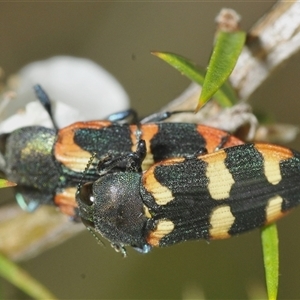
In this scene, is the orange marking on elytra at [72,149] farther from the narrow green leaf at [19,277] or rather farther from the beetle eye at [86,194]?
the narrow green leaf at [19,277]

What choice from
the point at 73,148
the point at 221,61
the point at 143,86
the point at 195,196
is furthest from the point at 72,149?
the point at 143,86

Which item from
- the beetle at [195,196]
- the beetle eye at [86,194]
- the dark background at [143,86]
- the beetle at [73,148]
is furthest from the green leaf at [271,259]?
the dark background at [143,86]

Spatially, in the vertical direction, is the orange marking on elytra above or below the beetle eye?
above

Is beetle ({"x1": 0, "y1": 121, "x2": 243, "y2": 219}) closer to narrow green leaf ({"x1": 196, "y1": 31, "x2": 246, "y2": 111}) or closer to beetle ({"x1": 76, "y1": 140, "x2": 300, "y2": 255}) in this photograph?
beetle ({"x1": 76, "y1": 140, "x2": 300, "y2": 255})

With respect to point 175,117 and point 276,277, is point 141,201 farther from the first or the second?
point 276,277

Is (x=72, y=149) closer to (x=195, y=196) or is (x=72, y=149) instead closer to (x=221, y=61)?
(x=195, y=196)

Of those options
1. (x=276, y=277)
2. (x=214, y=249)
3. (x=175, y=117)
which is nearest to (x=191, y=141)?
(x=175, y=117)

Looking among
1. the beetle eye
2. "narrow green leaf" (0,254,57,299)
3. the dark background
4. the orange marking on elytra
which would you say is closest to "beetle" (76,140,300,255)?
the beetle eye
